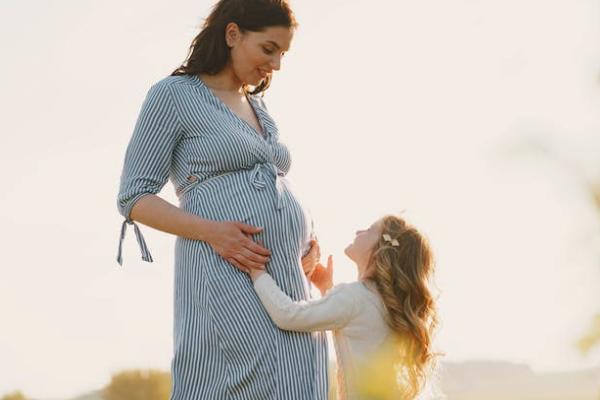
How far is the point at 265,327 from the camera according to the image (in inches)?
135

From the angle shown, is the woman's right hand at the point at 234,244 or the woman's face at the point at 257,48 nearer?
the woman's right hand at the point at 234,244

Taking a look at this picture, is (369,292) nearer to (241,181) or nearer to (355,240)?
(355,240)

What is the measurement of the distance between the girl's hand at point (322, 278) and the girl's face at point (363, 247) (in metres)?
0.18

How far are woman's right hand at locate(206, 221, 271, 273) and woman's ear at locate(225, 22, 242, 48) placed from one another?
63 cm

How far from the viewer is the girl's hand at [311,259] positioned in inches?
147

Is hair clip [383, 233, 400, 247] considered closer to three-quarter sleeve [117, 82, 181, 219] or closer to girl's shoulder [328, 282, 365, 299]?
girl's shoulder [328, 282, 365, 299]

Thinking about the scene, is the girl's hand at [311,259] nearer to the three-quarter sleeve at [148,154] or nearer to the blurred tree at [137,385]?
the three-quarter sleeve at [148,154]

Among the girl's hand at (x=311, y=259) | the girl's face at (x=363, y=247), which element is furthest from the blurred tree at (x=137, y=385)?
the girl's hand at (x=311, y=259)

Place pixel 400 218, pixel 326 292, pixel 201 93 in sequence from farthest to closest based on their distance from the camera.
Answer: pixel 400 218 < pixel 326 292 < pixel 201 93

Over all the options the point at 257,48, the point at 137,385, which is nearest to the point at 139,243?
the point at 257,48

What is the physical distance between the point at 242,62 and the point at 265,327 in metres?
0.86

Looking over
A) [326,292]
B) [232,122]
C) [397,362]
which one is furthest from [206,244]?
[397,362]

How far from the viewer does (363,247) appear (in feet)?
14.0

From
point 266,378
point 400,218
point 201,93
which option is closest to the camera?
point 266,378
